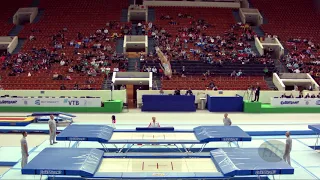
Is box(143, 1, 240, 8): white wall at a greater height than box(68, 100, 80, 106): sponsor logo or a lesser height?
greater

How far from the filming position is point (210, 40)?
4103 cm

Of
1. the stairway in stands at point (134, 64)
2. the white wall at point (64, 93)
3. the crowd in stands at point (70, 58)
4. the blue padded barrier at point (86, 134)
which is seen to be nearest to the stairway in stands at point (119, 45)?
the crowd in stands at point (70, 58)

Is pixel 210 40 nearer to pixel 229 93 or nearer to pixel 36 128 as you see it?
pixel 229 93

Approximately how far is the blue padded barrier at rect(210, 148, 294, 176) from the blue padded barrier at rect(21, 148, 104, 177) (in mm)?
4012

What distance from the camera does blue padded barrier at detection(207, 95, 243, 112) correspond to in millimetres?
28219

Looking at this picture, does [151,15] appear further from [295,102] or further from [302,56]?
[295,102]

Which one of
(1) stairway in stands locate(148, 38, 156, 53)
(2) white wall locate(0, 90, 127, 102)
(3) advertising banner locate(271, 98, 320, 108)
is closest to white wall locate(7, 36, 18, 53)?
(2) white wall locate(0, 90, 127, 102)

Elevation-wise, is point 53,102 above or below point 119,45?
below

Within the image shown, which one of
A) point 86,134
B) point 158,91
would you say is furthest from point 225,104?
point 86,134

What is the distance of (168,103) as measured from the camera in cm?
2823

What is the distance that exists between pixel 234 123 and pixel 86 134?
37.1 ft

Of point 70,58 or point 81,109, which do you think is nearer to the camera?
point 81,109

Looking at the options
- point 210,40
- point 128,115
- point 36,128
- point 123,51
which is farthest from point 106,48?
point 36,128

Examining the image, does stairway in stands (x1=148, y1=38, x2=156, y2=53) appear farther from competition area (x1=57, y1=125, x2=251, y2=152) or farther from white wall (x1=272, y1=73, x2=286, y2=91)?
competition area (x1=57, y1=125, x2=251, y2=152)
